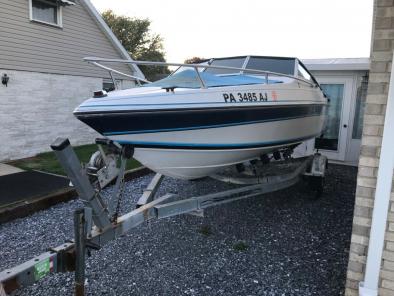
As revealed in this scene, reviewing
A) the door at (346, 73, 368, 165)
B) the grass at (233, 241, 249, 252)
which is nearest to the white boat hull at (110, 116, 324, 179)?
the grass at (233, 241, 249, 252)

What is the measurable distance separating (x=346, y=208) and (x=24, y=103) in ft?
24.4

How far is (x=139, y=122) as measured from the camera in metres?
3.00

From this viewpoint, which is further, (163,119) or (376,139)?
(163,119)

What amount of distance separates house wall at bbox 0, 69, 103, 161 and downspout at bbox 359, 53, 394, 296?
7.79 meters

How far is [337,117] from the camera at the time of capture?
28.5 ft

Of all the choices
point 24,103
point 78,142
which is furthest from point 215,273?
point 78,142

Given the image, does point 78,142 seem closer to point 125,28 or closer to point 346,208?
point 346,208

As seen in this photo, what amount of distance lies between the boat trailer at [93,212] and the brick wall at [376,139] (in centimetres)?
150

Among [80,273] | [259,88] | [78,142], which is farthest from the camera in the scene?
[78,142]

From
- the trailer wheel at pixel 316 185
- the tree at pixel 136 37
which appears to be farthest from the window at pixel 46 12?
the tree at pixel 136 37

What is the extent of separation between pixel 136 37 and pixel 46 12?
22.2 meters

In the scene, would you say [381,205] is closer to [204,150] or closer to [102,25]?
[204,150]

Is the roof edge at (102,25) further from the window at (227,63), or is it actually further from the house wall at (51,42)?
the window at (227,63)

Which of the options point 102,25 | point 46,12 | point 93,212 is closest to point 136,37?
point 102,25
